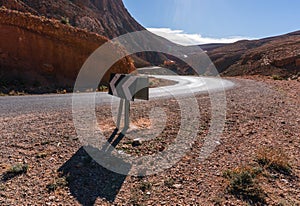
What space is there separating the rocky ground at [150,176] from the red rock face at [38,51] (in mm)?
11245

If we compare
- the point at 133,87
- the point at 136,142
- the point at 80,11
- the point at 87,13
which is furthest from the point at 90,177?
the point at 87,13

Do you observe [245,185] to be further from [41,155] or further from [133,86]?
[41,155]

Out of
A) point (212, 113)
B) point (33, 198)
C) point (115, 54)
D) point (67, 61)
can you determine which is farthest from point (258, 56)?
point (33, 198)

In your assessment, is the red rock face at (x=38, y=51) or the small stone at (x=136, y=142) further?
the red rock face at (x=38, y=51)

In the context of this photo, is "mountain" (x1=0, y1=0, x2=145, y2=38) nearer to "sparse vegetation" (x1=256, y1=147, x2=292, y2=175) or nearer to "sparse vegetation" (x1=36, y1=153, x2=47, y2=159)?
"sparse vegetation" (x1=36, y1=153, x2=47, y2=159)

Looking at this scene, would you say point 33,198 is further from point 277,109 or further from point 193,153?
point 277,109

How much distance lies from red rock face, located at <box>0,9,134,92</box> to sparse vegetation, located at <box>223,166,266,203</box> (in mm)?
14720

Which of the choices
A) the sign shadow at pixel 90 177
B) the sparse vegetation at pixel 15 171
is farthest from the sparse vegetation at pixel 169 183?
the sparse vegetation at pixel 15 171

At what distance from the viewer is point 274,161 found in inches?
152

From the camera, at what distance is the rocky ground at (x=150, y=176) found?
2.97 metres

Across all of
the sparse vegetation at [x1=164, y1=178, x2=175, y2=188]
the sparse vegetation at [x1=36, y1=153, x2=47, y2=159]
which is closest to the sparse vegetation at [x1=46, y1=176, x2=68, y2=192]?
the sparse vegetation at [x1=36, y1=153, x2=47, y2=159]

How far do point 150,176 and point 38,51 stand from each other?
1709 cm

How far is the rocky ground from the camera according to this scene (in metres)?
2.97

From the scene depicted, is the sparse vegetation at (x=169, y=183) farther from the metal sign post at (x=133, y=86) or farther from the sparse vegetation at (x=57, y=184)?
the metal sign post at (x=133, y=86)
